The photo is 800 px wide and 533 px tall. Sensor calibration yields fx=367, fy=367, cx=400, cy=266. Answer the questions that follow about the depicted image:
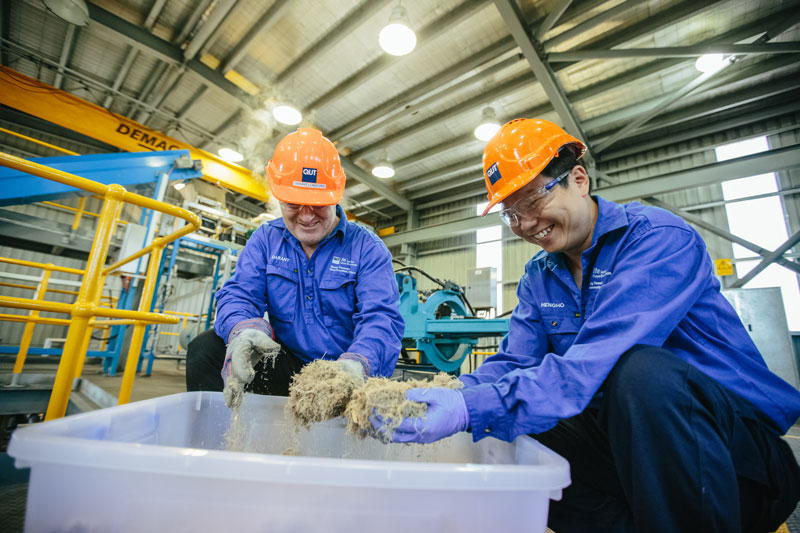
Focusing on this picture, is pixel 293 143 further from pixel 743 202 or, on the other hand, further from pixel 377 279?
pixel 743 202

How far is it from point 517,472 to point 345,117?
6.55 metres

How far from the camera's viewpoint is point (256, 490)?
0.49 metres

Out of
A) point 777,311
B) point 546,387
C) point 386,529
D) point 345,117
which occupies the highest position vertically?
point 345,117

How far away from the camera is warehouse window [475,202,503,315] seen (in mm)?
8281

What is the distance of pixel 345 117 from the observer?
630 centimetres

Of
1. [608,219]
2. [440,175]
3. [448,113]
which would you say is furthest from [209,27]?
[608,219]

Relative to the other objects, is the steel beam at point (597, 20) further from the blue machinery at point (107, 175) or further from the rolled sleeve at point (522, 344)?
the blue machinery at point (107, 175)

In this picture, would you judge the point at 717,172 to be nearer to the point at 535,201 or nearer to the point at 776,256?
the point at 776,256

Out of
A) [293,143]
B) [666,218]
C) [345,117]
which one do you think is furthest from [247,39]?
[666,218]

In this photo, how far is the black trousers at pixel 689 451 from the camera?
2.07ft

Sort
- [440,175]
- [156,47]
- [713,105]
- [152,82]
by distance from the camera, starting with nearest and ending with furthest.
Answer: [156,47] < [713,105] < [152,82] < [440,175]

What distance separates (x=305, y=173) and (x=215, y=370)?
0.80 metres

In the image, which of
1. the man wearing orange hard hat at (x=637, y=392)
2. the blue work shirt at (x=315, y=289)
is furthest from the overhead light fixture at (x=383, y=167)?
the man wearing orange hard hat at (x=637, y=392)

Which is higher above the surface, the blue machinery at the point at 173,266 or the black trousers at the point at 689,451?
the blue machinery at the point at 173,266
